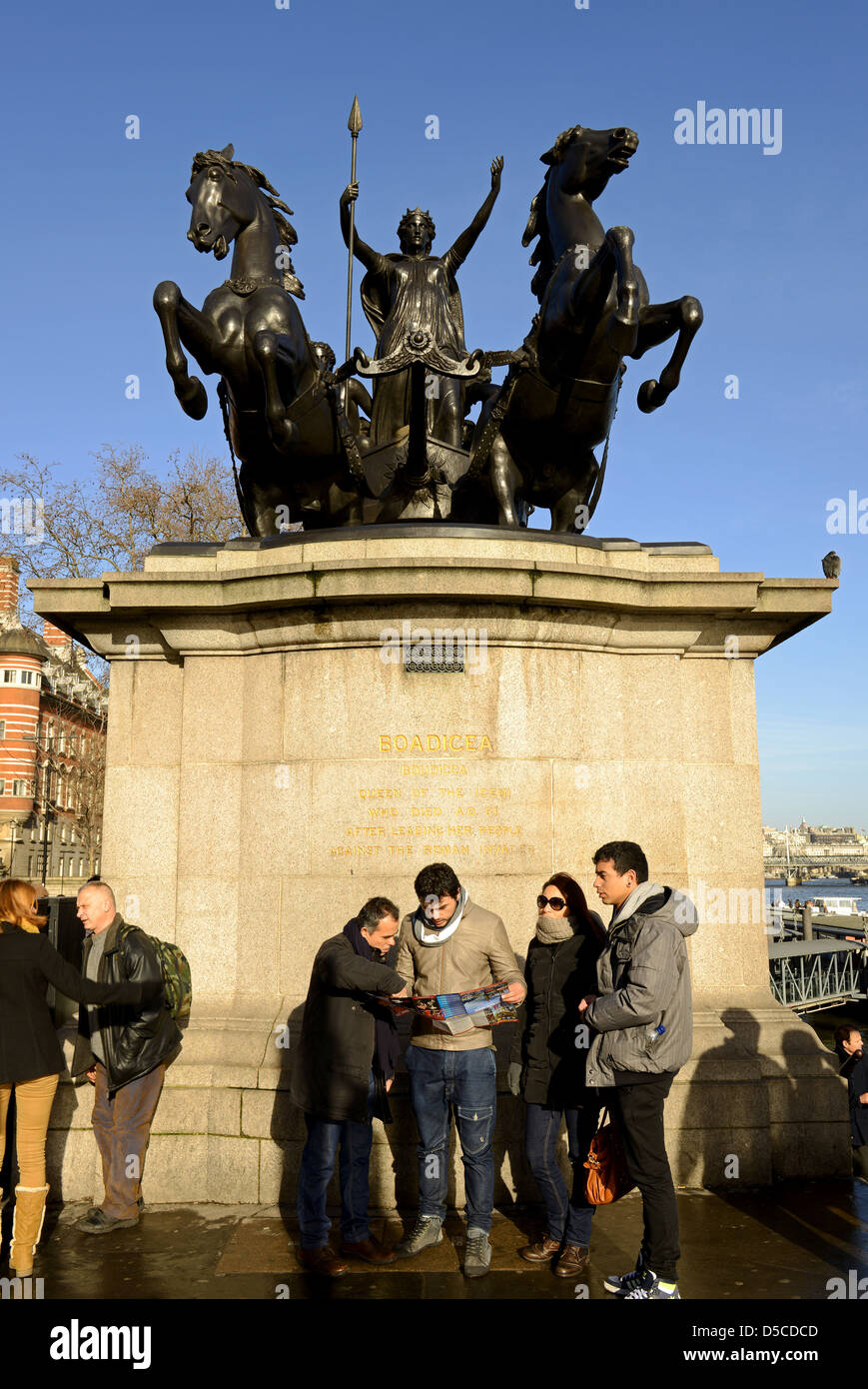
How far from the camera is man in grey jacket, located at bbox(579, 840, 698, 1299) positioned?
4773mm

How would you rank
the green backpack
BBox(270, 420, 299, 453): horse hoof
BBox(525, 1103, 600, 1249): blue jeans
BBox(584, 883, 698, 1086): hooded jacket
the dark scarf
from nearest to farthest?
BBox(584, 883, 698, 1086): hooded jacket
BBox(525, 1103, 600, 1249): blue jeans
the dark scarf
the green backpack
BBox(270, 420, 299, 453): horse hoof

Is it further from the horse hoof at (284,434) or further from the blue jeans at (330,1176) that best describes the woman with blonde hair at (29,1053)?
the horse hoof at (284,434)

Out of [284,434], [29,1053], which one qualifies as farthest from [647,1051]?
[284,434]

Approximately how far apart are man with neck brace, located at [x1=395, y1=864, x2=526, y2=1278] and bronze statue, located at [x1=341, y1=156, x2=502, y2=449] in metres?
6.76

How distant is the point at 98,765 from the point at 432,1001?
3322cm

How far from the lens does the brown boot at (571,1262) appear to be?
521 centimetres

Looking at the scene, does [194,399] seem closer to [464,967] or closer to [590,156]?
[590,156]

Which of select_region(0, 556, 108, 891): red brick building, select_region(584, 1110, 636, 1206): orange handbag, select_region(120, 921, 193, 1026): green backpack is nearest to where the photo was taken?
select_region(584, 1110, 636, 1206): orange handbag

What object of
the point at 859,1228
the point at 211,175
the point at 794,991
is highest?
the point at 211,175

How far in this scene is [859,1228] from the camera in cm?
593

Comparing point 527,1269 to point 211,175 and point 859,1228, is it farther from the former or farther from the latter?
point 211,175

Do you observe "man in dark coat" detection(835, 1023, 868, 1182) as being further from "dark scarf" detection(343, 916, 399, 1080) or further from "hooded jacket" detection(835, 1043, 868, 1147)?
"dark scarf" detection(343, 916, 399, 1080)

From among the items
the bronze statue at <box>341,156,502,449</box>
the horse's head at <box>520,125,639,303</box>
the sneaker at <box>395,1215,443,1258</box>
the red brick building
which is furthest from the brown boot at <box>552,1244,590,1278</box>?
the red brick building

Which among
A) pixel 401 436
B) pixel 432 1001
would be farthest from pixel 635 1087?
pixel 401 436
